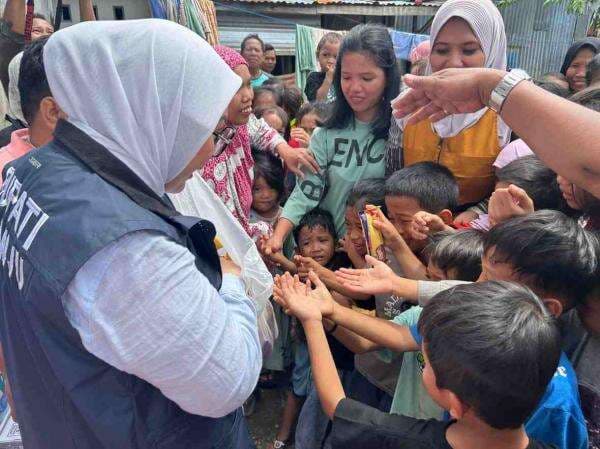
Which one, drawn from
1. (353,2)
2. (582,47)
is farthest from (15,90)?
(353,2)

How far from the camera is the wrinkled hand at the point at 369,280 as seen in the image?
1.51 m

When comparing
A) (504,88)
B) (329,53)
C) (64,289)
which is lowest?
(64,289)

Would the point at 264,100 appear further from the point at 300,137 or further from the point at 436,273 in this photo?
the point at 436,273

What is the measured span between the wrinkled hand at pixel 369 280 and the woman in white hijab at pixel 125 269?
0.55 metres

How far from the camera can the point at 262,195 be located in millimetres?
2631

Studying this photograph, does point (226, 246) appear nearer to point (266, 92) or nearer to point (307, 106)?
point (307, 106)

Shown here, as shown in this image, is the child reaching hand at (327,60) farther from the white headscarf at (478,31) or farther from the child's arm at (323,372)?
the child's arm at (323,372)

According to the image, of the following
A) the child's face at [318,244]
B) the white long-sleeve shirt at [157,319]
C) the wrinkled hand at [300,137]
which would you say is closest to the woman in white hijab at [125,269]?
the white long-sleeve shirt at [157,319]

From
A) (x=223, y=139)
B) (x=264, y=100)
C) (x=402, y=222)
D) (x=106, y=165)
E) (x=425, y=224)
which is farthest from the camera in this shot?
(x=264, y=100)

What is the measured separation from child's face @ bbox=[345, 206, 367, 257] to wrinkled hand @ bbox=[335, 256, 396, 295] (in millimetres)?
590

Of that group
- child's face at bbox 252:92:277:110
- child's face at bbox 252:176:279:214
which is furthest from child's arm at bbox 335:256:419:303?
child's face at bbox 252:92:277:110

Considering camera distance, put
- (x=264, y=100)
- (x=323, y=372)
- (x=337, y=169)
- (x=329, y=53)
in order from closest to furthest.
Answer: (x=323, y=372)
(x=337, y=169)
(x=264, y=100)
(x=329, y=53)

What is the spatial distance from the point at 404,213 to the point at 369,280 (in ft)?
1.90

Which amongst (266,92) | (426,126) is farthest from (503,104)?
(266,92)
